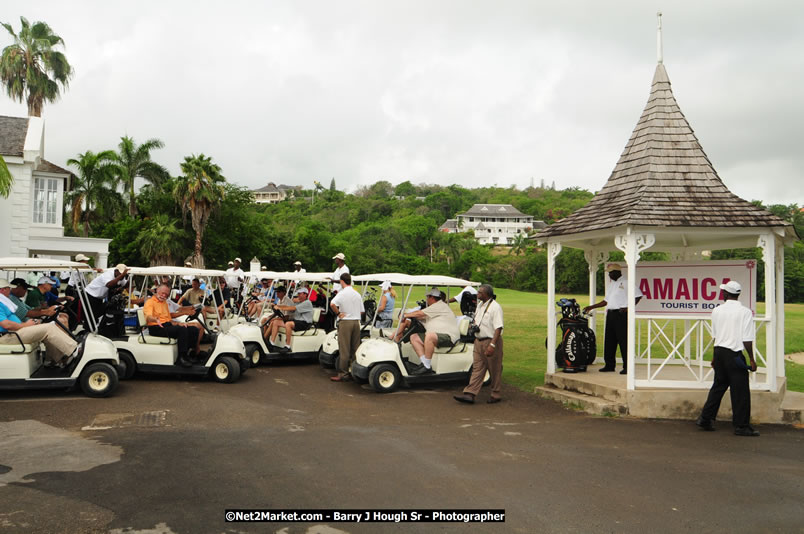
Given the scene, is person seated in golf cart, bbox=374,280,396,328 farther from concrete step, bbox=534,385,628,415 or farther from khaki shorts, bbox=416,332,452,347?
concrete step, bbox=534,385,628,415

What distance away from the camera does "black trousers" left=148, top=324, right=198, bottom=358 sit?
10.3 metres

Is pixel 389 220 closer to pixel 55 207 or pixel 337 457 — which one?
pixel 55 207

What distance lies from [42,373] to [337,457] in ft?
17.6

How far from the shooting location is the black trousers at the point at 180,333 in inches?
407

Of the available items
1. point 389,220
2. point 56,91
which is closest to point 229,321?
point 56,91

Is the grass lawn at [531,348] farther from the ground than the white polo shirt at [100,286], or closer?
closer

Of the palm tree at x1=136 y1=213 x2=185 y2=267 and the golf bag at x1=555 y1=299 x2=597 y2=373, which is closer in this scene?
the golf bag at x1=555 y1=299 x2=597 y2=373

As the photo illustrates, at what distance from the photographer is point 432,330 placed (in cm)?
1059

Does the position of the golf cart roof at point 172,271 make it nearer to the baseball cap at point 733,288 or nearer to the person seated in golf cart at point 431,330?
the person seated in golf cart at point 431,330

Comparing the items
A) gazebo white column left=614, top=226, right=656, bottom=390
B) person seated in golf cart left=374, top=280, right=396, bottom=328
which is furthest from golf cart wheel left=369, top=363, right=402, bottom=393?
gazebo white column left=614, top=226, right=656, bottom=390

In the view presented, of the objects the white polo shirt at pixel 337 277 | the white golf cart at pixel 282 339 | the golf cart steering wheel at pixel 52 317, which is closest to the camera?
the golf cart steering wheel at pixel 52 317

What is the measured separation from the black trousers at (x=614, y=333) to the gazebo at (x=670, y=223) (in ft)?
1.48

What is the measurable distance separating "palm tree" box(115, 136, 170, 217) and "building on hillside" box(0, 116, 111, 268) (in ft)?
62.6

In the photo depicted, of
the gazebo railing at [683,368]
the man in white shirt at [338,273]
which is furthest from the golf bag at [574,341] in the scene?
the man in white shirt at [338,273]
